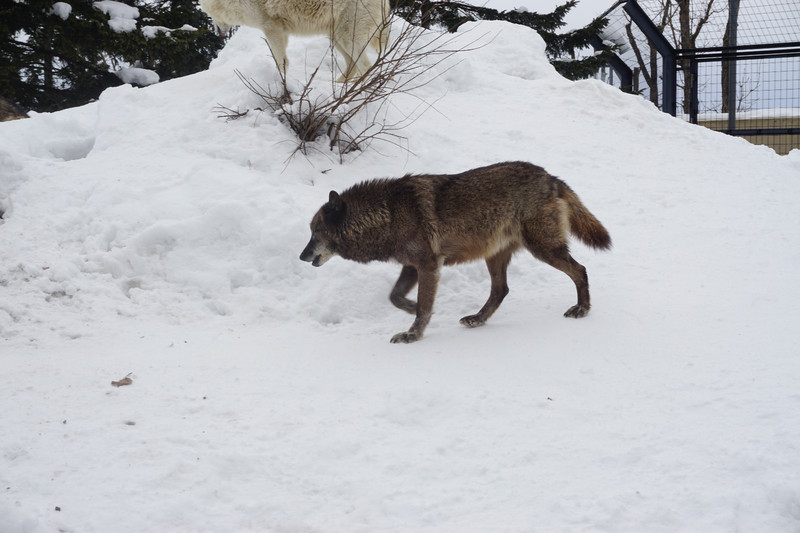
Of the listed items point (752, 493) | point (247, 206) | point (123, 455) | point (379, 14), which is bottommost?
point (752, 493)

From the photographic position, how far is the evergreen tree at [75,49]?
1641cm

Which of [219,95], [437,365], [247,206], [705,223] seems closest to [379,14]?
[219,95]

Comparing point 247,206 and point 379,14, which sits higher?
point 379,14

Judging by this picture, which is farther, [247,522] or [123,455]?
[123,455]

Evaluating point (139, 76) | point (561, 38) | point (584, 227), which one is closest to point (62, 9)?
point (139, 76)

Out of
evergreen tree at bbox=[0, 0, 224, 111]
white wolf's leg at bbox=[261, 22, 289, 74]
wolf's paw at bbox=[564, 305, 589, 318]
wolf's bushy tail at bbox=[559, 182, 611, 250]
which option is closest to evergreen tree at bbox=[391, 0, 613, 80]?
evergreen tree at bbox=[0, 0, 224, 111]

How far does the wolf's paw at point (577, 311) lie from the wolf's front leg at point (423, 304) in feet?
3.69

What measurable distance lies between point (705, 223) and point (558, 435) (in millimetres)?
4812

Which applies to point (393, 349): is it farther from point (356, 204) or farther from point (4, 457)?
point (4, 457)

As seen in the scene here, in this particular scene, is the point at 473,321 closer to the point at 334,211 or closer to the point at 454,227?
the point at 454,227

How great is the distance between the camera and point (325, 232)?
17.5 feet

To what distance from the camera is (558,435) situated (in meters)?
3.40

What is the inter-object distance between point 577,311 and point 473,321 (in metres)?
0.86

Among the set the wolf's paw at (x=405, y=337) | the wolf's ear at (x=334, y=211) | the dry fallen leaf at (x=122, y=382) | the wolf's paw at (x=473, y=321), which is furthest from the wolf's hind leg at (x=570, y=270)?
the dry fallen leaf at (x=122, y=382)
